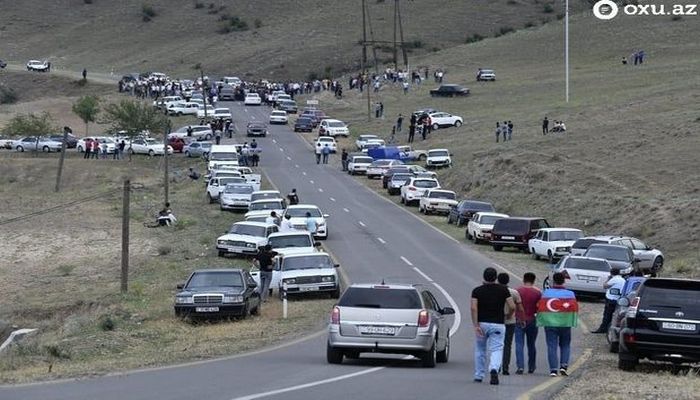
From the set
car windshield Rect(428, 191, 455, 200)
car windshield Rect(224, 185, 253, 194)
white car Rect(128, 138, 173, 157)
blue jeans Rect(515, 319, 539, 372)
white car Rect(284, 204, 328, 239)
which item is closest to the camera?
blue jeans Rect(515, 319, 539, 372)

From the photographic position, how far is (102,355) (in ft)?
86.7

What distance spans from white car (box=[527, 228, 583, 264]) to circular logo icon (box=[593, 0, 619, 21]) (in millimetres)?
98655

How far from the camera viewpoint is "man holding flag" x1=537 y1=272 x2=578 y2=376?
20828 mm

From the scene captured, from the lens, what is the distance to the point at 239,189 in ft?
202

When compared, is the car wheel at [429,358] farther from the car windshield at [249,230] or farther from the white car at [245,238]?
the car windshield at [249,230]

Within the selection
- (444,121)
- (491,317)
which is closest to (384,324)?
(491,317)

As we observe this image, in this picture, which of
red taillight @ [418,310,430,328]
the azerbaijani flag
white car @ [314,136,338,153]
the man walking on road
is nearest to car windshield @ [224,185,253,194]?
white car @ [314,136,338,153]

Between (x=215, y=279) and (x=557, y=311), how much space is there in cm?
1346

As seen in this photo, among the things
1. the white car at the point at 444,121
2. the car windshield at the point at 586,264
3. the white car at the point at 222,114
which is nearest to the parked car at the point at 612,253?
the car windshield at the point at 586,264

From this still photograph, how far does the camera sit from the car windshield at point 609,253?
40.9 m

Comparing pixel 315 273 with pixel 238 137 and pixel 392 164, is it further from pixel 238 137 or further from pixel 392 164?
pixel 238 137

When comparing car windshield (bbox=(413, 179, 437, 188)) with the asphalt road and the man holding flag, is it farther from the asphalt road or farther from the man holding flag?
the man holding flag

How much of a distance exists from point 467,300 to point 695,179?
88.9ft

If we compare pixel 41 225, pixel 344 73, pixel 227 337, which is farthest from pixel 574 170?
pixel 344 73
